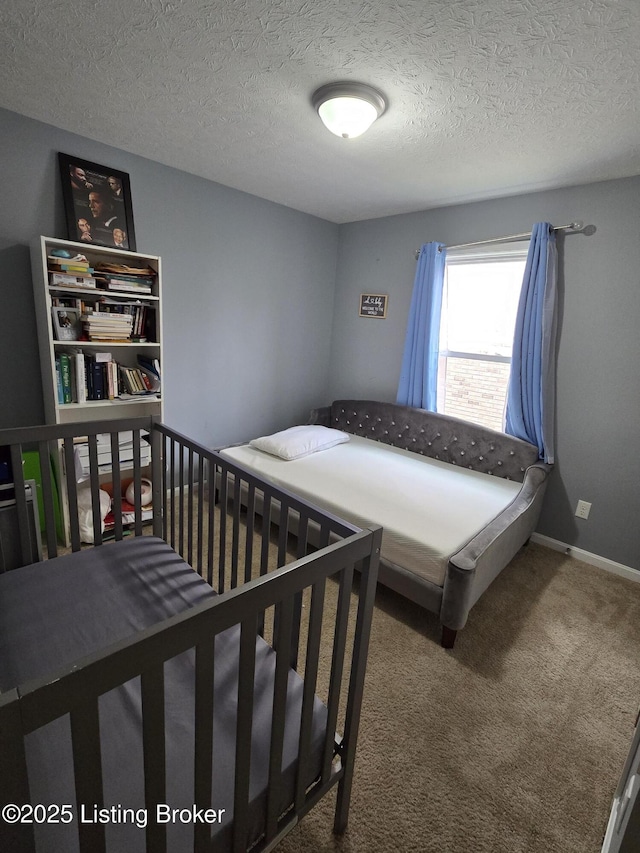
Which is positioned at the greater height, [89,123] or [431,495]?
[89,123]

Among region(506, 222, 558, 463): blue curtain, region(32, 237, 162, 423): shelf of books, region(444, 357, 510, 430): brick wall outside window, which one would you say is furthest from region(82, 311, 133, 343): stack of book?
region(506, 222, 558, 463): blue curtain

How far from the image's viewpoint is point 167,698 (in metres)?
1.09

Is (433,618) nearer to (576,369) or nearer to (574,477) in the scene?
(574,477)

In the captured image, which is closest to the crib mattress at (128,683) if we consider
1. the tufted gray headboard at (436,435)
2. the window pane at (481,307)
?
the tufted gray headboard at (436,435)

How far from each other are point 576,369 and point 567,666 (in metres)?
1.82

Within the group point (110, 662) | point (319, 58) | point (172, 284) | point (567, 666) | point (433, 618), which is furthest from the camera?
point (172, 284)

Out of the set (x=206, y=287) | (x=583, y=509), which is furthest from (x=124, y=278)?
(x=583, y=509)

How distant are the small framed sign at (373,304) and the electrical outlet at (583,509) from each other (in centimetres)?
220

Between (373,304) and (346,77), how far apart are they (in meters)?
2.21

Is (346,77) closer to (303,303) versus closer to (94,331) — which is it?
(94,331)

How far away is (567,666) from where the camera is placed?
74.5 inches

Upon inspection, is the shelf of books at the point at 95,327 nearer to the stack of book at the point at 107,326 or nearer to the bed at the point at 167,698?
the stack of book at the point at 107,326

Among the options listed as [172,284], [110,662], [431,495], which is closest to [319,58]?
[172,284]

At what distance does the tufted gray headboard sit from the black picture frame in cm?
220
